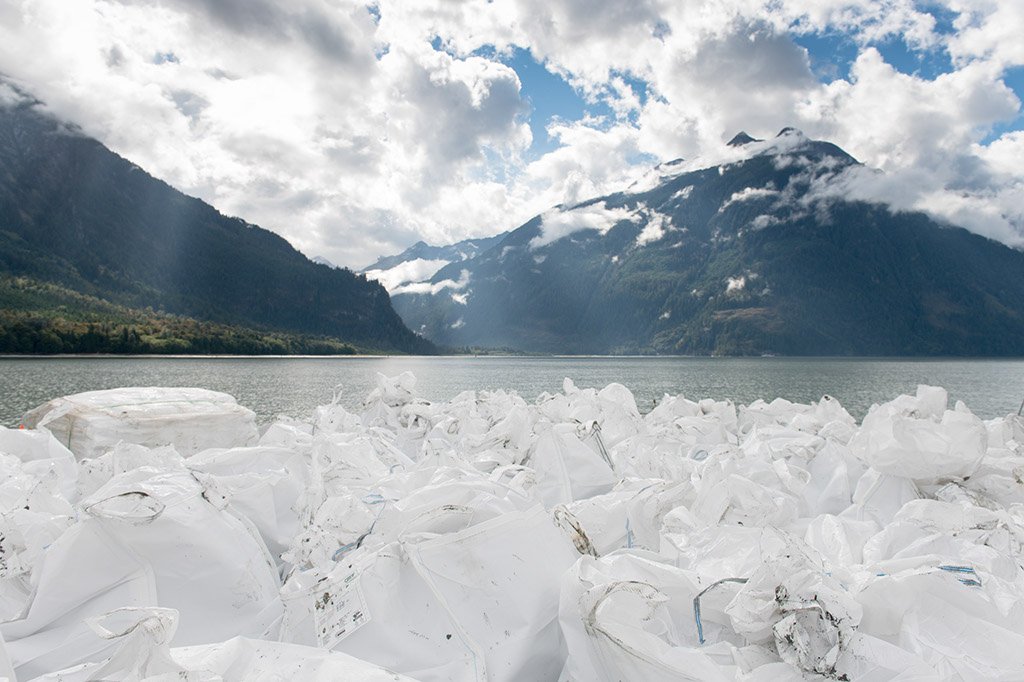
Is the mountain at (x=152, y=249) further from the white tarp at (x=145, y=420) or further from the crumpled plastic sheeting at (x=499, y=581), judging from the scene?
the crumpled plastic sheeting at (x=499, y=581)

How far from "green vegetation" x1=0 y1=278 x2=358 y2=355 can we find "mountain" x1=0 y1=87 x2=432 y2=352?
71.7 feet

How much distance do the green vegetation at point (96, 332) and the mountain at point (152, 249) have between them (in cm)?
2185

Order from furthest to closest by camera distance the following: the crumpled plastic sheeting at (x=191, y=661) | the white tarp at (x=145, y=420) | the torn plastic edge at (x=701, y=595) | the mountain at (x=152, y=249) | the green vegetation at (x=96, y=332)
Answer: the mountain at (x=152, y=249), the green vegetation at (x=96, y=332), the white tarp at (x=145, y=420), the torn plastic edge at (x=701, y=595), the crumpled plastic sheeting at (x=191, y=661)

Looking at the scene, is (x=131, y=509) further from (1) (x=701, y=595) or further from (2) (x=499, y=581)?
(1) (x=701, y=595)

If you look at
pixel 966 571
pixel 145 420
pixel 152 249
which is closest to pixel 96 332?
pixel 145 420

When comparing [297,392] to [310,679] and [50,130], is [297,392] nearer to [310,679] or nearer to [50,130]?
[310,679]

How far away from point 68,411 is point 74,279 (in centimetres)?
12974

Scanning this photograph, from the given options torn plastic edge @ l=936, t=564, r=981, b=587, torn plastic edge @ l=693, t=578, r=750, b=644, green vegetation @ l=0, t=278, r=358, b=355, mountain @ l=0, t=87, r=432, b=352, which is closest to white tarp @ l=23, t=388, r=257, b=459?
torn plastic edge @ l=693, t=578, r=750, b=644

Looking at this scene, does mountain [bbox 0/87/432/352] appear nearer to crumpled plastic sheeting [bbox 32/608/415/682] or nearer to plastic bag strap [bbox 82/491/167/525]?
plastic bag strap [bbox 82/491/167/525]

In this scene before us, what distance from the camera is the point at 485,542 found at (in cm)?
198

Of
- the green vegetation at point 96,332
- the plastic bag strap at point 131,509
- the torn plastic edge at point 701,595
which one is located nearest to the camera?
the torn plastic edge at point 701,595

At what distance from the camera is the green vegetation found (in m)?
60.4

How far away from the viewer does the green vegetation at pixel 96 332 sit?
60.4 metres


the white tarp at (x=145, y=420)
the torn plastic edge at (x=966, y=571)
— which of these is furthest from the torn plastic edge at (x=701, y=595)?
the white tarp at (x=145, y=420)
